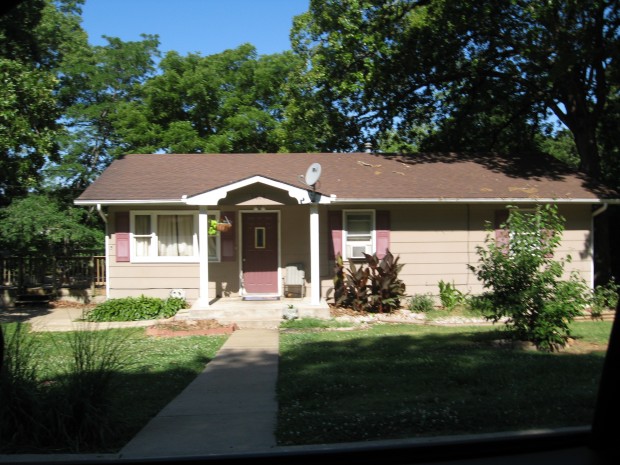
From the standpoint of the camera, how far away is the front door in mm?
15008

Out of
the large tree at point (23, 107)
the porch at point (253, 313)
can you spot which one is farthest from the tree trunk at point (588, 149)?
the large tree at point (23, 107)

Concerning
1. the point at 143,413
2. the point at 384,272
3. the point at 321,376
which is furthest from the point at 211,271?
the point at 143,413

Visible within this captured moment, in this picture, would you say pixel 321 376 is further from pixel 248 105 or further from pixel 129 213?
pixel 248 105

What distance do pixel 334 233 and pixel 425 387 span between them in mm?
8267

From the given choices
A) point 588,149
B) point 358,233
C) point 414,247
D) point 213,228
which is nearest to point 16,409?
point 213,228

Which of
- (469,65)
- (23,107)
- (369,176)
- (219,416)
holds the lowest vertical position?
(219,416)

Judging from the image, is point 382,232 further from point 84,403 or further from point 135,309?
point 84,403

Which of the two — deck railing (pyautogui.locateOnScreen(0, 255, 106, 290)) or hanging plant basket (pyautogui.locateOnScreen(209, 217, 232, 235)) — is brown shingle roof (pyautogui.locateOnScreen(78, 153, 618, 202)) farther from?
deck railing (pyautogui.locateOnScreen(0, 255, 106, 290))

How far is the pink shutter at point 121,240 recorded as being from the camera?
14727mm

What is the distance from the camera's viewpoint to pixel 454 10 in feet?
56.6

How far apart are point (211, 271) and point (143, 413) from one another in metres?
9.12

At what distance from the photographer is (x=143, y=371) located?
7.96m

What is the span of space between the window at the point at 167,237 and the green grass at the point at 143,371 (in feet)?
11.7

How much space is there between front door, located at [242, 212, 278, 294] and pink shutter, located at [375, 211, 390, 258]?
2669 millimetres
